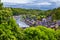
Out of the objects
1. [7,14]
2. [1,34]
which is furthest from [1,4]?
[1,34]

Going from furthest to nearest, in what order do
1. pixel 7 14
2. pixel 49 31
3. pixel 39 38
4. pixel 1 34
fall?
pixel 49 31 → pixel 39 38 → pixel 7 14 → pixel 1 34

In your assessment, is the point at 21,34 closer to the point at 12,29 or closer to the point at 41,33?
the point at 12,29

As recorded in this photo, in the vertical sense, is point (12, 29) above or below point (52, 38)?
above

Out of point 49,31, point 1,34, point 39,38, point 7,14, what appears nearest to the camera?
point 1,34

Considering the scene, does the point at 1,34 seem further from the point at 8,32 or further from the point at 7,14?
the point at 7,14

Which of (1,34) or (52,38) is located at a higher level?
(1,34)

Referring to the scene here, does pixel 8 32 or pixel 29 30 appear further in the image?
pixel 29 30

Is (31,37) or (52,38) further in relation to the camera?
(52,38)

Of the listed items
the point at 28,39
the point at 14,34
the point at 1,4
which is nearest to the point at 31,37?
the point at 28,39

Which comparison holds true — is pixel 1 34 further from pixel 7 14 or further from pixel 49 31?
pixel 49 31

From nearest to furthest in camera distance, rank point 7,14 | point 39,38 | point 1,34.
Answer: point 1,34
point 7,14
point 39,38
